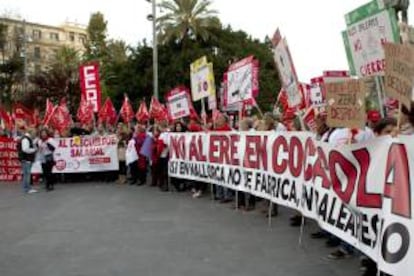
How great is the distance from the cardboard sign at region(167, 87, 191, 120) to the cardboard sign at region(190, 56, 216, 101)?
44.1 inches

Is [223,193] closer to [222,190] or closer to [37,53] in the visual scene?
[222,190]

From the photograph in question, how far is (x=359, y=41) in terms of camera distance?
8828 millimetres

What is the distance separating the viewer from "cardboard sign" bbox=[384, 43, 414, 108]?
5.79 meters

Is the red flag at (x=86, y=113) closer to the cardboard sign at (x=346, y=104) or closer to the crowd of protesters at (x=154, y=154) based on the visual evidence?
the crowd of protesters at (x=154, y=154)

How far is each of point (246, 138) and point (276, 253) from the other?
3904mm

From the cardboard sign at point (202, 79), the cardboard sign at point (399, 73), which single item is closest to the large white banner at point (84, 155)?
the cardboard sign at point (202, 79)

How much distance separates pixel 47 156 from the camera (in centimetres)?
1798

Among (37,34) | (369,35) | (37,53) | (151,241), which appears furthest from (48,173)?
(37,34)

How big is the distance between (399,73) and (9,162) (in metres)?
17.2

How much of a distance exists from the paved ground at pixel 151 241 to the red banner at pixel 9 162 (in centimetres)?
655

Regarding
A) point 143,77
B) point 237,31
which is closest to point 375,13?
point 143,77

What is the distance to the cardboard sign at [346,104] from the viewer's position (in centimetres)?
712

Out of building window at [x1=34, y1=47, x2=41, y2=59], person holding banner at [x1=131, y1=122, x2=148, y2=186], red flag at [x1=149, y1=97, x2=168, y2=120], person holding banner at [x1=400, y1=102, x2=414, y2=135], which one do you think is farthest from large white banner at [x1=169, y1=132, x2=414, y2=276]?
building window at [x1=34, y1=47, x2=41, y2=59]

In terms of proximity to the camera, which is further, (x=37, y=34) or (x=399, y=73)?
(x=37, y=34)
